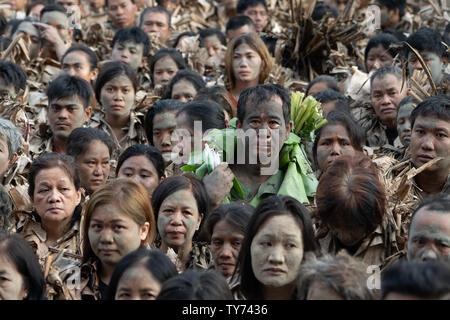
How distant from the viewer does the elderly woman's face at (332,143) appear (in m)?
7.95

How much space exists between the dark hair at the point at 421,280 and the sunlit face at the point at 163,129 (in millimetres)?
4463

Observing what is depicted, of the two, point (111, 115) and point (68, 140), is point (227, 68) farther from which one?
point (68, 140)

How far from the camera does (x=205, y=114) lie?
8523mm

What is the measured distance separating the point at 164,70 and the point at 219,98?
2.12m

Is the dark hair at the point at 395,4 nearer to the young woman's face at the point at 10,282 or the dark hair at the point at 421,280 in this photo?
the young woman's face at the point at 10,282

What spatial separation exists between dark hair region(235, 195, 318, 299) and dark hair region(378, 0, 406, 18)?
25.6ft

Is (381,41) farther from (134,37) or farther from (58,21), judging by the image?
(58,21)

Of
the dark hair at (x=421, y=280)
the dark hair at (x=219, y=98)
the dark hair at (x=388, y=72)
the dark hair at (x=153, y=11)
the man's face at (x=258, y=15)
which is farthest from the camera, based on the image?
the man's face at (x=258, y=15)

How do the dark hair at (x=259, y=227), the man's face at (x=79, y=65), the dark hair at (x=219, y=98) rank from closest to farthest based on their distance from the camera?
the dark hair at (x=259, y=227), the dark hair at (x=219, y=98), the man's face at (x=79, y=65)

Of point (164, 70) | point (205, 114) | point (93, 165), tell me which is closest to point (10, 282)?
point (93, 165)

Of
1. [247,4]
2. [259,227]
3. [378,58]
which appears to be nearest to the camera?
[259,227]

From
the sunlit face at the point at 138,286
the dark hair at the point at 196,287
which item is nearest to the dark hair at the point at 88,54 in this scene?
the sunlit face at the point at 138,286
